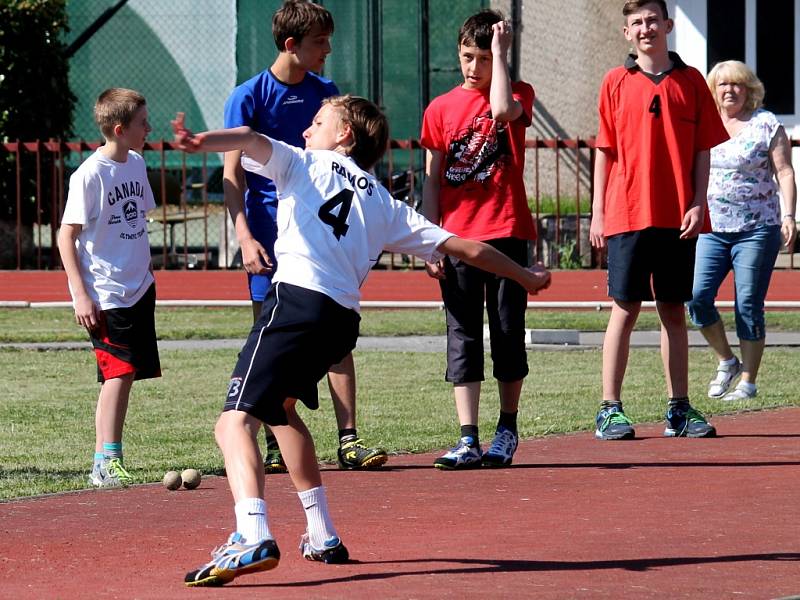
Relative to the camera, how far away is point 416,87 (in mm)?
21531

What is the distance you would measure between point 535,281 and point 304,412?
420 cm

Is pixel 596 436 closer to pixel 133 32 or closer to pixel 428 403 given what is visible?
pixel 428 403

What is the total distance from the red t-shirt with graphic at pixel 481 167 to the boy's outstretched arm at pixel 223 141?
2191mm

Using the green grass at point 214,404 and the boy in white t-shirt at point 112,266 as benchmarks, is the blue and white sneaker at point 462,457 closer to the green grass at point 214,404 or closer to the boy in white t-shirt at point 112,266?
the green grass at point 214,404

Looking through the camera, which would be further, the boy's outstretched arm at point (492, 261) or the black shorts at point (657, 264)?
the black shorts at point (657, 264)

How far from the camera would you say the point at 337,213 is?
504 centimetres

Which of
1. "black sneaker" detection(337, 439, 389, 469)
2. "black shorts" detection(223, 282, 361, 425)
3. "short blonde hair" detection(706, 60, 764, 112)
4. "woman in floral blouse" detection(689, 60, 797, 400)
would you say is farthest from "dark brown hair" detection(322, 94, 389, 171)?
"woman in floral blouse" detection(689, 60, 797, 400)

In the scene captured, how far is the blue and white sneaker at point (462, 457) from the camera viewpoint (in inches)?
275

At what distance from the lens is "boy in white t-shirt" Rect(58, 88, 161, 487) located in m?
6.78

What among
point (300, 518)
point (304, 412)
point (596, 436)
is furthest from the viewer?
point (304, 412)

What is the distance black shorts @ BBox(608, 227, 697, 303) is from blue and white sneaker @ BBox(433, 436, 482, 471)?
127 centimetres

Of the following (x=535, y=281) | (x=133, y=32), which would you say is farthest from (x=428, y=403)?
(x=133, y=32)

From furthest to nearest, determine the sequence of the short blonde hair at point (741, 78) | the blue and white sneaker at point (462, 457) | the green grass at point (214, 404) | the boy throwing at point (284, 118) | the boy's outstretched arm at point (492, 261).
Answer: the short blonde hair at point (741, 78)
the green grass at point (214, 404)
the blue and white sneaker at point (462, 457)
the boy throwing at point (284, 118)
the boy's outstretched arm at point (492, 261)

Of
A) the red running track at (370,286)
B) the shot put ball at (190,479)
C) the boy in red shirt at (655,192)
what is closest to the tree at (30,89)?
the red running track at (370,286)
